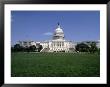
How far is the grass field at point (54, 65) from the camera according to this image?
301 cm

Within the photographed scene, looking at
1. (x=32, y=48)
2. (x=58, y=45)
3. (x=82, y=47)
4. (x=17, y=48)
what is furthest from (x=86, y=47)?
(x=17, y=48)

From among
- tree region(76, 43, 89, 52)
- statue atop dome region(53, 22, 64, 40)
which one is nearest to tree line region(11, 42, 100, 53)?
tree region(76, 43, 89, 52)

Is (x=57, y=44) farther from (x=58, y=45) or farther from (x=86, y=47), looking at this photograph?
(x=86, y=47)

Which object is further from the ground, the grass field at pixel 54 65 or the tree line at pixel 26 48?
the tree line at pixel 26 48

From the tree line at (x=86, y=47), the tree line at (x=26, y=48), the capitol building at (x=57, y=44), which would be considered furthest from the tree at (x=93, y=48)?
the tree line at (x=26, y=48)

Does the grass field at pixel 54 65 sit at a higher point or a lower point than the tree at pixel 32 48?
lower

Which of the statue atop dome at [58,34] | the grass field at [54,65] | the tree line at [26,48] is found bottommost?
the grass field at [54,65]

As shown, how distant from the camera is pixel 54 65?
3.04 m

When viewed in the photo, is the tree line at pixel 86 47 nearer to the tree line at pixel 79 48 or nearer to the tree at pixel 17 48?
the tree line at pixel 79 48

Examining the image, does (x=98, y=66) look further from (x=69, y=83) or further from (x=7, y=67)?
(x=7, y=67)

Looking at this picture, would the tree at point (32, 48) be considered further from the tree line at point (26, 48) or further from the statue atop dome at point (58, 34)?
the statue atop dome at point (58, 34)

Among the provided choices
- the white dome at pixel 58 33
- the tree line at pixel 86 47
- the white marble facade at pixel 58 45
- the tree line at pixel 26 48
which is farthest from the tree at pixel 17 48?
the tree line at pixel 86 47

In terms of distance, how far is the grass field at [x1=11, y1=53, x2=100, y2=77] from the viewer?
3.01 m

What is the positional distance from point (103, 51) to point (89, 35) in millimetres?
165
